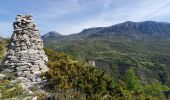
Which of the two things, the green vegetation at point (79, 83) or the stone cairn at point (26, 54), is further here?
the green vegetation at point (79, 83)

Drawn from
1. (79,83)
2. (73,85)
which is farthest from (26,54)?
(79,83)

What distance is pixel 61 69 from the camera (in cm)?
4603

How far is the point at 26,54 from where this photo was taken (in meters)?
42.2

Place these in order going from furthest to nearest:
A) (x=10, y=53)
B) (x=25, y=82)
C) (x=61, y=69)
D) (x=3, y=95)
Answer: (x=61, y=69) < (x=10, y=53) < (x=25, y=82) < (x=3, y=95)

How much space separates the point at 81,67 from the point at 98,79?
3351mm

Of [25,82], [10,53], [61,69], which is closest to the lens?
[25,82]

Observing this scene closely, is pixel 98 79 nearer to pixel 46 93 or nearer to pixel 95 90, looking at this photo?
pixel 95 90

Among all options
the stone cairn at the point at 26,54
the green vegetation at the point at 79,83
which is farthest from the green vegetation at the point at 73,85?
the stone cairn at the point at 26,54

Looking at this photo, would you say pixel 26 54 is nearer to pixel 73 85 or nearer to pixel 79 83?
pixel 73 85

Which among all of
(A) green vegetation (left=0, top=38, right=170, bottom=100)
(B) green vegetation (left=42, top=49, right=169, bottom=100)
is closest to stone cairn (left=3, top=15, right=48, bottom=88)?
(A) green vegetation (left=0, top=38, right=170, bottom=100)

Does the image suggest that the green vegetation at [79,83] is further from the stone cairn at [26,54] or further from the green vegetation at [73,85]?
the stone cairn at [26,54]

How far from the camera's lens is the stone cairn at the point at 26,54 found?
41062 mm

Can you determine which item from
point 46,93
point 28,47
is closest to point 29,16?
point 28,47

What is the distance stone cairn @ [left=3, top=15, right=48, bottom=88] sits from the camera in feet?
→ 135
